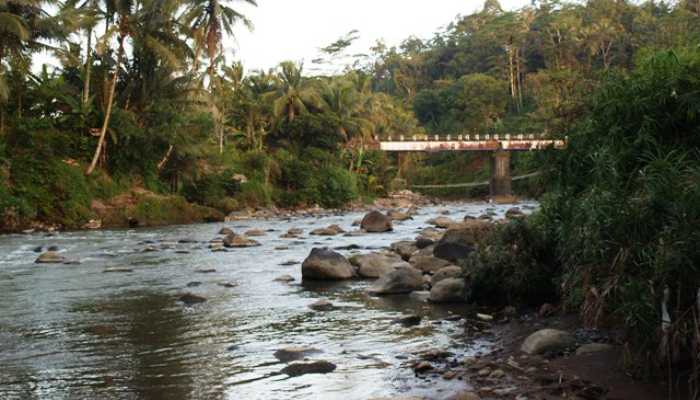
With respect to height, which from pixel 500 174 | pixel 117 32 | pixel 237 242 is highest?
pixel 117 32

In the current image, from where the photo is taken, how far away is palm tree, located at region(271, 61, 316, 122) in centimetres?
4125

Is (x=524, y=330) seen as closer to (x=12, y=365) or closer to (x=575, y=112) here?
(x=575, y=112)

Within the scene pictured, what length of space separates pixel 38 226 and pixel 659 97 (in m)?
23.2

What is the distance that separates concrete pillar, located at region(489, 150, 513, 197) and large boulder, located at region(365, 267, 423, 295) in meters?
45.3

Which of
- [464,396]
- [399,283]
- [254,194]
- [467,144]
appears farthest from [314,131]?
[464,396]

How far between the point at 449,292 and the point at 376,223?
12630 mm

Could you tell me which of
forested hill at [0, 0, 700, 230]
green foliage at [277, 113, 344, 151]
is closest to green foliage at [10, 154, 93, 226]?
forested hill at [0, 0, 700, 230]

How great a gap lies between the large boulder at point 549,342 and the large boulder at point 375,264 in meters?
4.88

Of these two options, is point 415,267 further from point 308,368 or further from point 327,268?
point 308,368

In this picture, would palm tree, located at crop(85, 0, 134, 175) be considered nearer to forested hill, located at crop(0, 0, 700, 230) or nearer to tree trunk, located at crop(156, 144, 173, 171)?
forested hill, located at crop(0, 0, 700, 230)

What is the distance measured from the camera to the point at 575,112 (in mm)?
6055

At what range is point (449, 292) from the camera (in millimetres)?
8242

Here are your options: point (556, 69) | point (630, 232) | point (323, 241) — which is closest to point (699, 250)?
point (630, 232)

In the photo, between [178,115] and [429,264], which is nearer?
[429,264]
